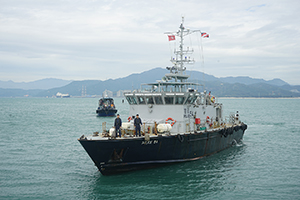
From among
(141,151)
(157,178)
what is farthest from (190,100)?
(157,178)

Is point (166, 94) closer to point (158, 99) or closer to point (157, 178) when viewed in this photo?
point (158, 99)

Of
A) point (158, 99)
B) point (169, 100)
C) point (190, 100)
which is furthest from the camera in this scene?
point (190, 100)

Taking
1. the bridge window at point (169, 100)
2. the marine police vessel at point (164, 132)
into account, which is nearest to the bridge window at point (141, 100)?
the marine police vessel at point (164, 132)

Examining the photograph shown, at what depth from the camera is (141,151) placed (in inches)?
685

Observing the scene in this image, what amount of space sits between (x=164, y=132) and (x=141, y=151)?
6.85 ft

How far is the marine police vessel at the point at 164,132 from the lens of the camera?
16.9 meters

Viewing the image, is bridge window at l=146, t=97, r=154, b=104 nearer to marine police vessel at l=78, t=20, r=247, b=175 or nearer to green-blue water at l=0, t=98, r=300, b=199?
marine police vessel at l=78, t=20, r=247, b=175

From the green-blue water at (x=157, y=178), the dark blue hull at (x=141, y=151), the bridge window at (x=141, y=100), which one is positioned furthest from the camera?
the bridge window at (x=141, y=100)

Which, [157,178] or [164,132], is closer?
[157,178]

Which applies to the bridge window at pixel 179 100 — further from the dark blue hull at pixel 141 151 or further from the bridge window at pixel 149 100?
the dark blue hull at pixel 141 151

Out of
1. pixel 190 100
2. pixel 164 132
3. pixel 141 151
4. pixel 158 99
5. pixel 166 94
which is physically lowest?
pixel 141 151

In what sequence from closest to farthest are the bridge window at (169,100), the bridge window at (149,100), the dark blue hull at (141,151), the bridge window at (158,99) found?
the dark blue hull at (141,151)
the bridge window at (169,100)
the bridge window at (158,99)
the bridge window at (149,100)

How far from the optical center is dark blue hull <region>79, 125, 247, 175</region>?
16.5 meters

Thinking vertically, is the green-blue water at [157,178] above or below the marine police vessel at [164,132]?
below
